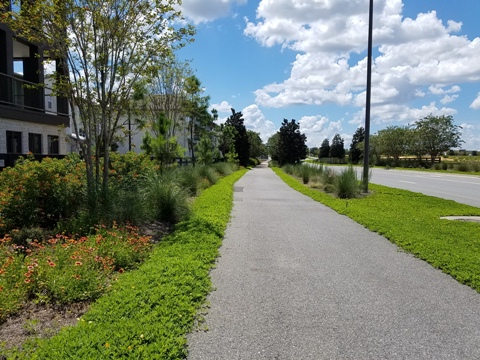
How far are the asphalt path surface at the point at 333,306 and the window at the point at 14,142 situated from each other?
42.1 ft

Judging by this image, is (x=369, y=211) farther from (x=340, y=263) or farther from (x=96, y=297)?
(x=96, y=297)

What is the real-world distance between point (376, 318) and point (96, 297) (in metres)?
3.10

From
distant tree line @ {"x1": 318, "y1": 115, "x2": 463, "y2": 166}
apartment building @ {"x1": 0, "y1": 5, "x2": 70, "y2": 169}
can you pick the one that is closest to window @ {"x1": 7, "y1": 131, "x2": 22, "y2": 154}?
apartment building @ {"x1": 0, "y1": 5, "x2": 70, "y2": 169}

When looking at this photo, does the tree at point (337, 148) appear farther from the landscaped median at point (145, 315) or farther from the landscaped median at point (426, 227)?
the landscaped median at point (145, 315)

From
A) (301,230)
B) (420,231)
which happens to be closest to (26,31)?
(301,230)

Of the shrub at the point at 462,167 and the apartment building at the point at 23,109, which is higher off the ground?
the apartment building at the point at 23,109

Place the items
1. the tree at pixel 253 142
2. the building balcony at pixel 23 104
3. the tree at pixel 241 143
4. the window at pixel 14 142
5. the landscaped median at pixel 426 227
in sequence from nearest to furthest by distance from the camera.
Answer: the landscaped median at pixel 426 227
the building balcony at pixel 23 104
the window at pixel 14 142
the tree at pixel 241 143
the tree at pixel 253 142

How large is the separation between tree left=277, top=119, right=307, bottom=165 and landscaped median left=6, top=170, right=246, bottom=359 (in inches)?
1877

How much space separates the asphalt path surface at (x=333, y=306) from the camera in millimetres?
3482

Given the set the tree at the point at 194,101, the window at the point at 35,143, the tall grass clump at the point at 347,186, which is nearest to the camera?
the tall grass clump at the point at 347,186

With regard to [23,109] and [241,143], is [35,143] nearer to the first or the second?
[23,109]

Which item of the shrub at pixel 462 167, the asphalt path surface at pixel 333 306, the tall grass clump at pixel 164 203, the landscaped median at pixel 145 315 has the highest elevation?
the shrub at pixel 462 167

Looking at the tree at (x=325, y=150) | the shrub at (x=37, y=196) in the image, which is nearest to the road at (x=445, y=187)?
the shrub at (x=37, y=196)

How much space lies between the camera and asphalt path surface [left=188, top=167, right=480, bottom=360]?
11.4 feet
